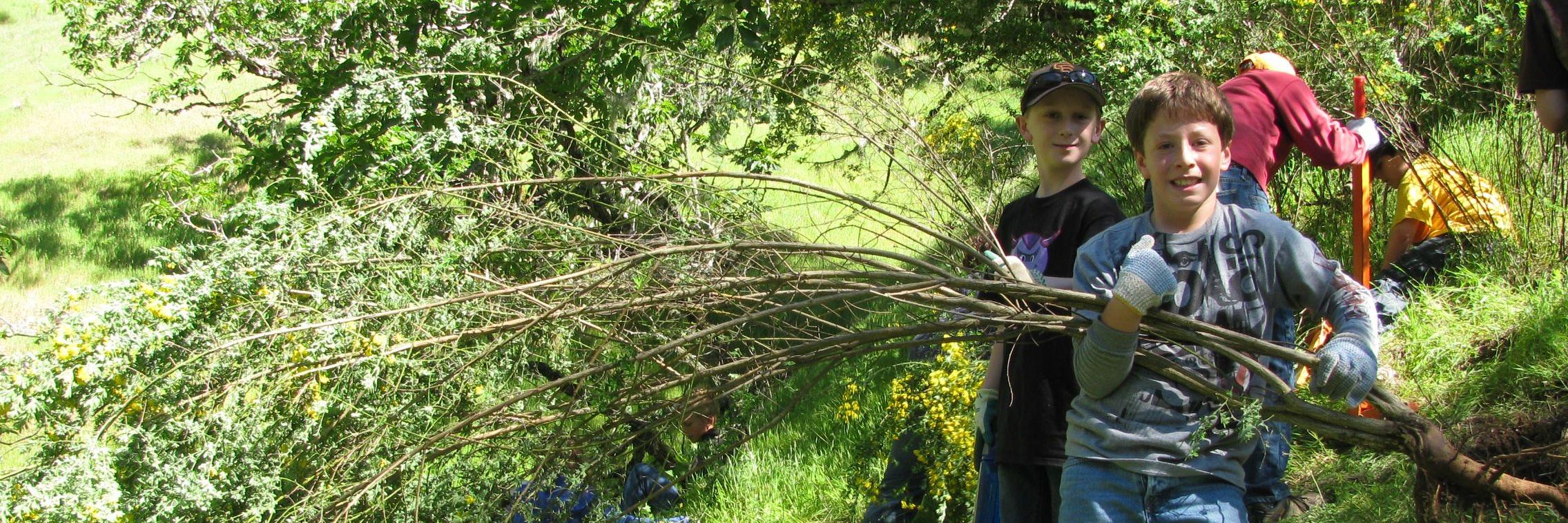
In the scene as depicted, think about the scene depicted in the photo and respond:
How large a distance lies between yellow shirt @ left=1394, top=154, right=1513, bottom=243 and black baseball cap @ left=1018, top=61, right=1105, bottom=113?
1.97 meters

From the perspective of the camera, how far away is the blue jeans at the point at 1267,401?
90.3 inches

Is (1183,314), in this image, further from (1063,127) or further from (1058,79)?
(1058,79)

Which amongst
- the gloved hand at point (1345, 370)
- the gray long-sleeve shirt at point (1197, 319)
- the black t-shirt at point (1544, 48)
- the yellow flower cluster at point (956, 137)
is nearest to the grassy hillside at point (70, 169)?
the yellow flower cluster at point (956, 137)

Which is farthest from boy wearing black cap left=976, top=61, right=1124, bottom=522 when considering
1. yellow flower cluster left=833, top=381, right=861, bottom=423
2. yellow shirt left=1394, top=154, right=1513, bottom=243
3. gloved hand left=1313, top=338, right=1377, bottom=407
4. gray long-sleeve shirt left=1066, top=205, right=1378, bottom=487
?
yellow shirt left=1394, top=154, right=1513, bottom=243

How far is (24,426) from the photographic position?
112 inches

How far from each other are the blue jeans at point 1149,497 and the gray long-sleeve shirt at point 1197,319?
23 mm

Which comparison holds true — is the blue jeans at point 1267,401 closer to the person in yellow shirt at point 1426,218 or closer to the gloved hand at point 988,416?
the gloved hand at point 988,416

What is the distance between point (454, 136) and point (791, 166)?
157 inches

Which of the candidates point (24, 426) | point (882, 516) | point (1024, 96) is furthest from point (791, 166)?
point (24, 426)

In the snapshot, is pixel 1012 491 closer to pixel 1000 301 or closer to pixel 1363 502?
pixel 1000 301

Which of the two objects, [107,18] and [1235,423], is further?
[107,18]

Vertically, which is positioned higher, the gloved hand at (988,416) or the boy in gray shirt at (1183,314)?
the boy in gray shirt at (1183,314)

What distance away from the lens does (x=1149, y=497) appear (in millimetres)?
2107

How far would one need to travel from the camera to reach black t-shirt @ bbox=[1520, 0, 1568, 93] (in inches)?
109
